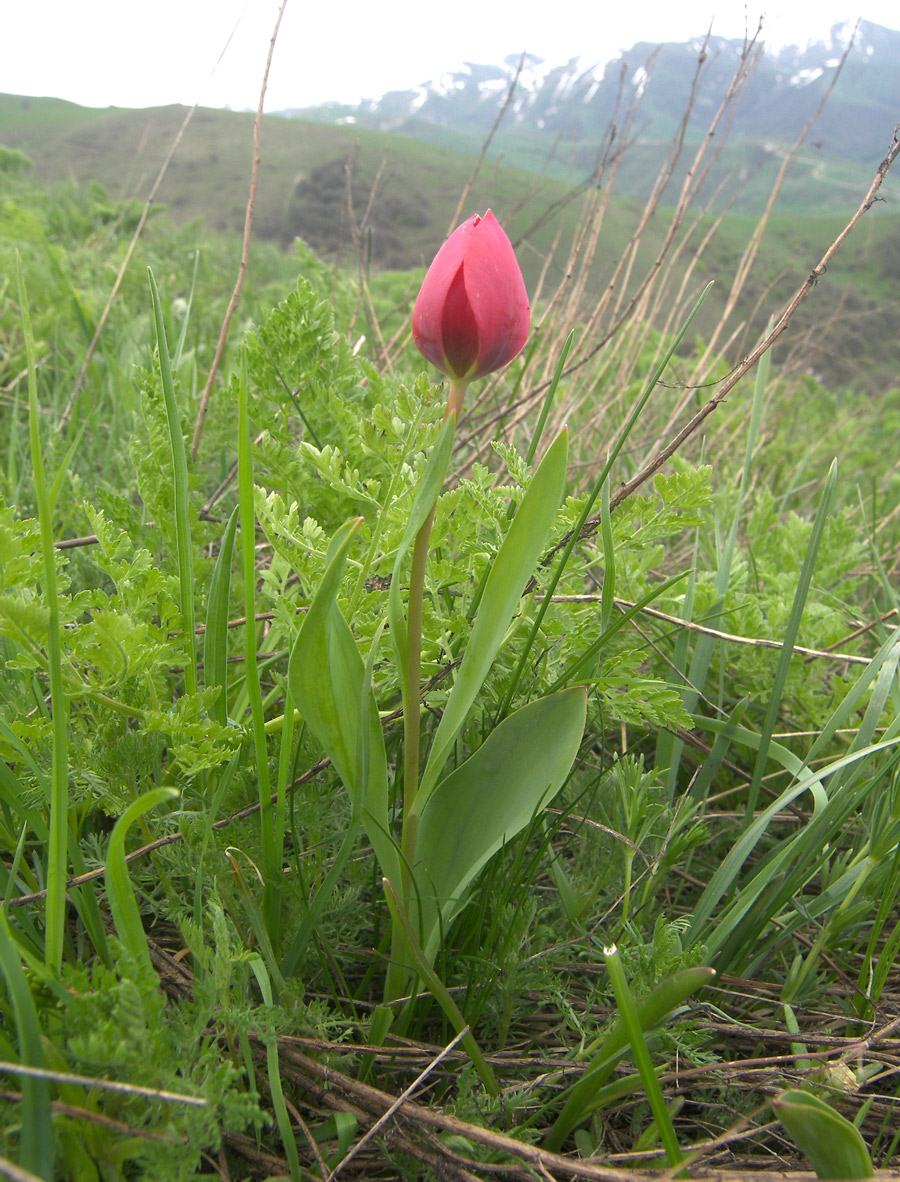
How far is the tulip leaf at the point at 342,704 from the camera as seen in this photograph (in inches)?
25.2

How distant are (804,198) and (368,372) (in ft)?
364

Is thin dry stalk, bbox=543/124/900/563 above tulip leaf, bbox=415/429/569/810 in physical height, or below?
above

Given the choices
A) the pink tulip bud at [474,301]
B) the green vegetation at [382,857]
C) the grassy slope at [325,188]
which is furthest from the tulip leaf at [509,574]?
the grassy slope at [325,188]

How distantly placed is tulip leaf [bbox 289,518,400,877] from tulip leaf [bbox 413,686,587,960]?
51 millimetres

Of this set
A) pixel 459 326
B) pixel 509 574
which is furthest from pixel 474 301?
pixel 509 574

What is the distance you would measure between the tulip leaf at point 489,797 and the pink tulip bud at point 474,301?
34cm

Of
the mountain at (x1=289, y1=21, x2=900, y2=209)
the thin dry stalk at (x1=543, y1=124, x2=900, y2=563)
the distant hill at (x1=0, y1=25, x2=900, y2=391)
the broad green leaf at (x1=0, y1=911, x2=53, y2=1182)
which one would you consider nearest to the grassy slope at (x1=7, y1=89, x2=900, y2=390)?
the distant hill at (x1=0, y1=25, x2=900, y2=391)

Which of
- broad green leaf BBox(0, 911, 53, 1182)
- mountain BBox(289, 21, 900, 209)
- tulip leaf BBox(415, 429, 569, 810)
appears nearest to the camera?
broad green leaf BBox(0, 911, 53, 1182)

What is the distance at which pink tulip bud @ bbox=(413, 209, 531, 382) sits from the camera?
2.20 feet

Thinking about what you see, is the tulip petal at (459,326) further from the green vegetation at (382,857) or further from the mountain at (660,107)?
the mountain at (660,107)

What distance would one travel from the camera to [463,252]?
0.67m

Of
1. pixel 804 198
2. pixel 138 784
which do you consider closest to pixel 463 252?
pixel 138 784

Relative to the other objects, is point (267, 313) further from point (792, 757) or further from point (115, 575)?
point (792, 757)

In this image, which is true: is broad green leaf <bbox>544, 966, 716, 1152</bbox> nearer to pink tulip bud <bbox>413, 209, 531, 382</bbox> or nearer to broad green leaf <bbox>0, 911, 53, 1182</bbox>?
broad green leaf <bbox>0, 911, 53, 1182</bbox>
